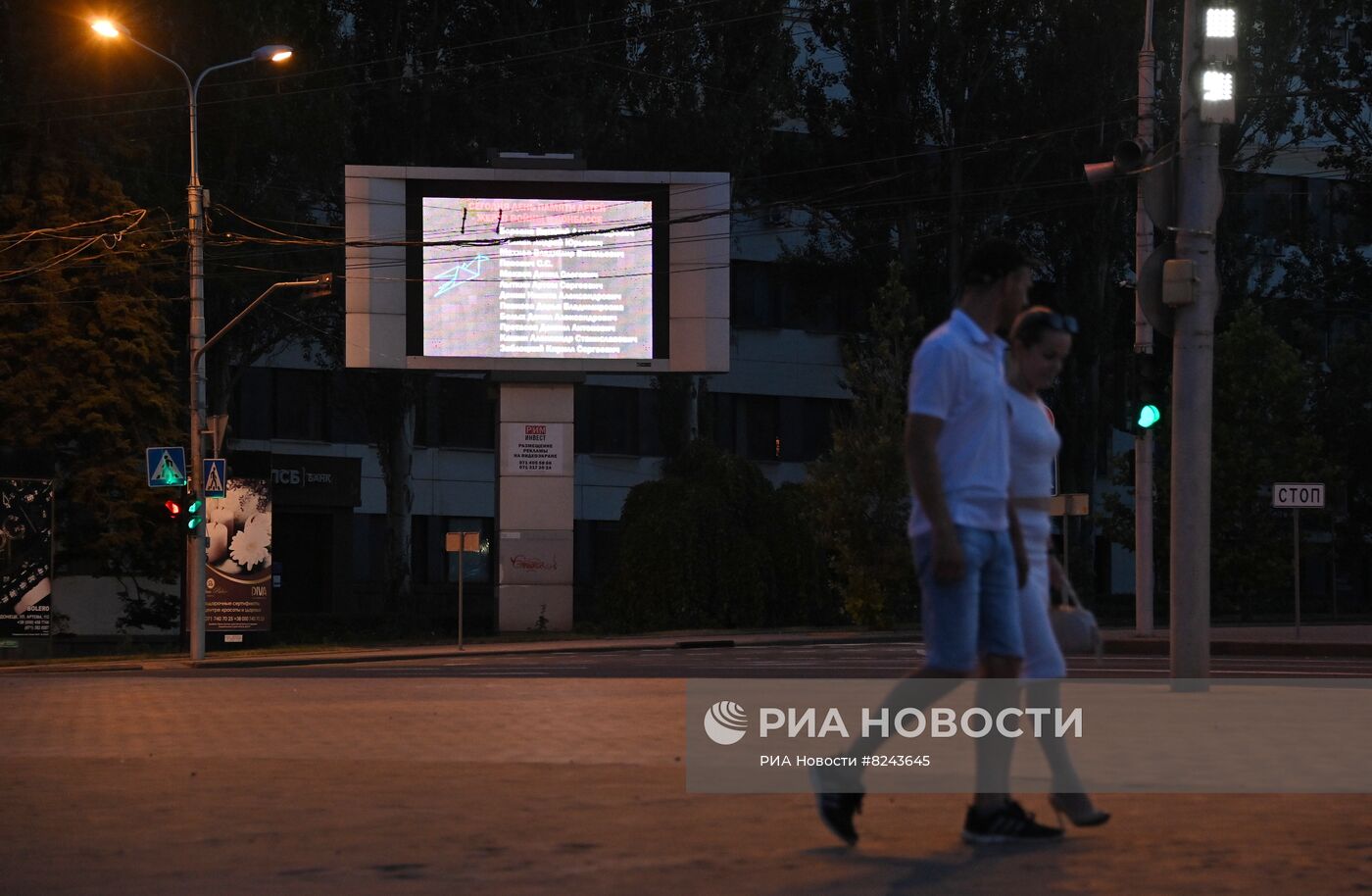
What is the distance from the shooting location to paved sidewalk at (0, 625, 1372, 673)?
24.6 meters

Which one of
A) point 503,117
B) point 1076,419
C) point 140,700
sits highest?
point 503,117

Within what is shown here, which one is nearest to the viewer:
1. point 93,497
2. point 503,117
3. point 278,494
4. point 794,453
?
point 93,497

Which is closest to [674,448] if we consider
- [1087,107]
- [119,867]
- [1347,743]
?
[1087,107]

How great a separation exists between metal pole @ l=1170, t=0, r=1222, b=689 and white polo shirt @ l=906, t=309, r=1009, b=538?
8.16 meters

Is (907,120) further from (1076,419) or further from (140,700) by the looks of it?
(140,700)

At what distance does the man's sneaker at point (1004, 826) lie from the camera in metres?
6.83

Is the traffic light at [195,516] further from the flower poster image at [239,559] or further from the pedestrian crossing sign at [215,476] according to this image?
the flower poster image at [239,559]

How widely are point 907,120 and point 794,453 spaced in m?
15.7

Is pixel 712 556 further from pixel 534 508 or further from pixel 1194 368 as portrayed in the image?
pixel 1194 368

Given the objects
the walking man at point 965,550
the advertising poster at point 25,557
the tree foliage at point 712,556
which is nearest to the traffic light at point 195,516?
the advertising poster at point 25,557

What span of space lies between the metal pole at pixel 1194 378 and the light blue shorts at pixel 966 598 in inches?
319

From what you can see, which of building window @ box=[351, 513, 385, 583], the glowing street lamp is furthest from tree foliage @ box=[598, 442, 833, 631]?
the glowing street lamp

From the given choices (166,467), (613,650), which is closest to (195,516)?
(166,467)

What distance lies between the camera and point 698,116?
157 ft
